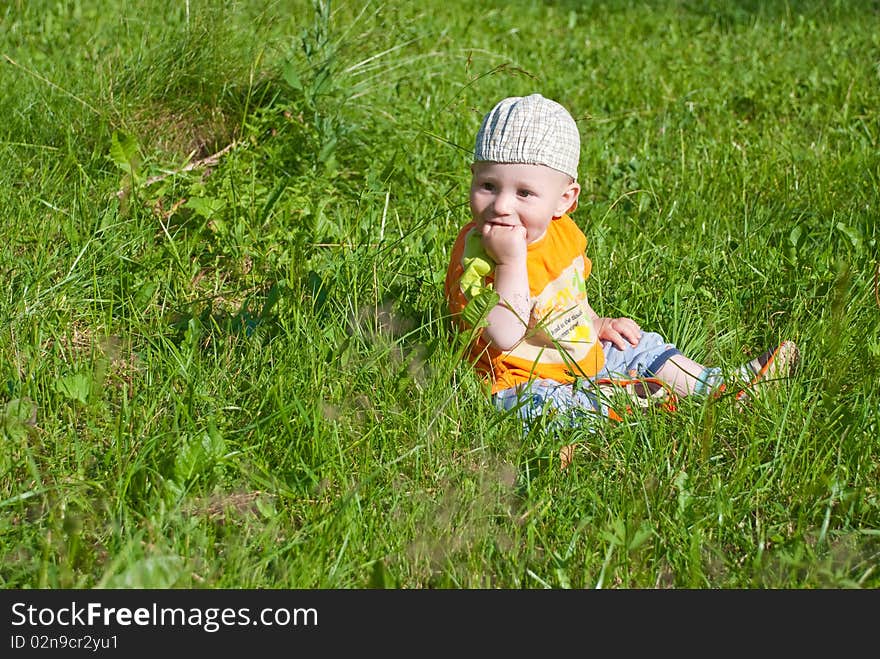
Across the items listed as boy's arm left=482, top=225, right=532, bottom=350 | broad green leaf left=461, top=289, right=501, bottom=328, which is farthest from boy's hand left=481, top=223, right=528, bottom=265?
broad green leaf left=461, top=289, right=501, bottom=328

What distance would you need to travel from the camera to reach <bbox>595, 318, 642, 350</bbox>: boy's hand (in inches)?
123

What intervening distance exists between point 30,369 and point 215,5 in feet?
6.78

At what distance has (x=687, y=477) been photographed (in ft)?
8.29

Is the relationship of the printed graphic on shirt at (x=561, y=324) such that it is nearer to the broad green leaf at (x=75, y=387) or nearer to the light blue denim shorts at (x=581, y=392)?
the light blue denim shorts at (x=581, y=392)

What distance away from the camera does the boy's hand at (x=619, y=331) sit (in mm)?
3134

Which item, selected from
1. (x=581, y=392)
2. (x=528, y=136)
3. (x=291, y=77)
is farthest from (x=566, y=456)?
(x=291, y=77)

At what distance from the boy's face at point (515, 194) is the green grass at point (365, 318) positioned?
35 cm

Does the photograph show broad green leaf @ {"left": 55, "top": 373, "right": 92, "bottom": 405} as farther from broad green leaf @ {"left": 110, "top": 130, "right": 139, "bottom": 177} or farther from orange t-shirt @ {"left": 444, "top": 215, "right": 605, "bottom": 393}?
broad green leaf @ {"left": 110, "top": 130, "right": 139, "bottom": 177}

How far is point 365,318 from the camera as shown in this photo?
3.05m

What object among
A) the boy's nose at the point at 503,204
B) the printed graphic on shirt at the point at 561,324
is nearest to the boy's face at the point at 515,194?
the boy's nose at the point at 503,204

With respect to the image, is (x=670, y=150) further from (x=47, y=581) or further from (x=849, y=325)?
(x=47, y=581)

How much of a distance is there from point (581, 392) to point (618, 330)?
36cm

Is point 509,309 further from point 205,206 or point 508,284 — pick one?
point 205,206
